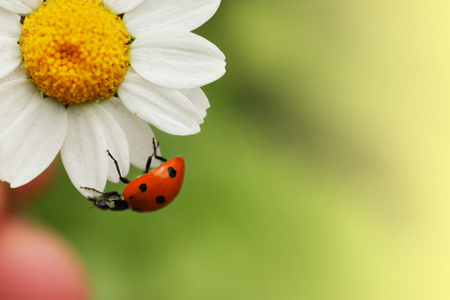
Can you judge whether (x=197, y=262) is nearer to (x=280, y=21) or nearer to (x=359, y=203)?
(x=359, y=203)

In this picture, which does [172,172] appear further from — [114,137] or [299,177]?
[299,177]

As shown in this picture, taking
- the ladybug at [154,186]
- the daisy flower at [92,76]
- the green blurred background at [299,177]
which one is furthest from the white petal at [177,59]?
the green blurred background at [299,177]

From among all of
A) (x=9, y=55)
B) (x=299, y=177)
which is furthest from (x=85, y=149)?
(x=299, y=177)

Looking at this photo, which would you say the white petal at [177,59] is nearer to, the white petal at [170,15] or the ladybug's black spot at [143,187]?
the white petal at [170,15]

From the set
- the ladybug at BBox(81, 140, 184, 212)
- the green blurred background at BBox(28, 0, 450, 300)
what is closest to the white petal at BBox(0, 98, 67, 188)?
the ladybug at BBox(81, 140, 184, 212)

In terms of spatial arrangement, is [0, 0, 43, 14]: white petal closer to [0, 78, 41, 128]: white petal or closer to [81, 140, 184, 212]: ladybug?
[0, 78, 41, 128]: white petal

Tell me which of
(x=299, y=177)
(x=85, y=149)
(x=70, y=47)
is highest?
(x=70, y=47)

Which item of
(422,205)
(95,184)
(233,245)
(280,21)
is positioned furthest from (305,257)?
(95,184)
